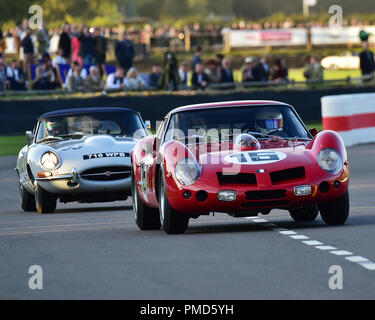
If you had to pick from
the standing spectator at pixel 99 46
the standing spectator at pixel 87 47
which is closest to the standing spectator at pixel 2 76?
the standing spectator at pixel 87 47

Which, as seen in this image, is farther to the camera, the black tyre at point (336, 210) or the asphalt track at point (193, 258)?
the black tyre at point (336, 210)

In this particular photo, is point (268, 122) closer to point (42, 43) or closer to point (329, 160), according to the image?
point (329, 160)

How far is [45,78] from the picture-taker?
2895 centimetres

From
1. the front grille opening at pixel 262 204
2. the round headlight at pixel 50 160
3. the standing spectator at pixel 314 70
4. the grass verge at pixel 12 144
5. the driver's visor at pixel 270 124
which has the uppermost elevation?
the driver's visor at pixel 270 124

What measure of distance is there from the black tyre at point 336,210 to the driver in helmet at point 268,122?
3.05 feet

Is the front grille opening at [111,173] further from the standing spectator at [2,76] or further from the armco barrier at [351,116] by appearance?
the standing spectator at [2,76]

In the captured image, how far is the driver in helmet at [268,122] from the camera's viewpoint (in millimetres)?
11211

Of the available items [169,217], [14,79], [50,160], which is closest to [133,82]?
[14,79]

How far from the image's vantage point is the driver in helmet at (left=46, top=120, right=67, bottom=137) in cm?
1516

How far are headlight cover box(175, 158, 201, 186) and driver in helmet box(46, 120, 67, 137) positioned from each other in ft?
17.1

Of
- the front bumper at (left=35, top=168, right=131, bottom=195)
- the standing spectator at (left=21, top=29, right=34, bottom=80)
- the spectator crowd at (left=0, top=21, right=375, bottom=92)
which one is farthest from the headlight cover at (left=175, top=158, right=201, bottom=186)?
the standing spectator at (left=21, top=29, right=34, bottom=80)

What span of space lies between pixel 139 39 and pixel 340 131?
32659mm

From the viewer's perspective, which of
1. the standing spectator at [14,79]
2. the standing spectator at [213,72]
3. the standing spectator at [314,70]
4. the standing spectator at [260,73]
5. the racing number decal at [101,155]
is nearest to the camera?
the racing number decal at [101,155]

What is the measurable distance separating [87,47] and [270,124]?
21977mm
